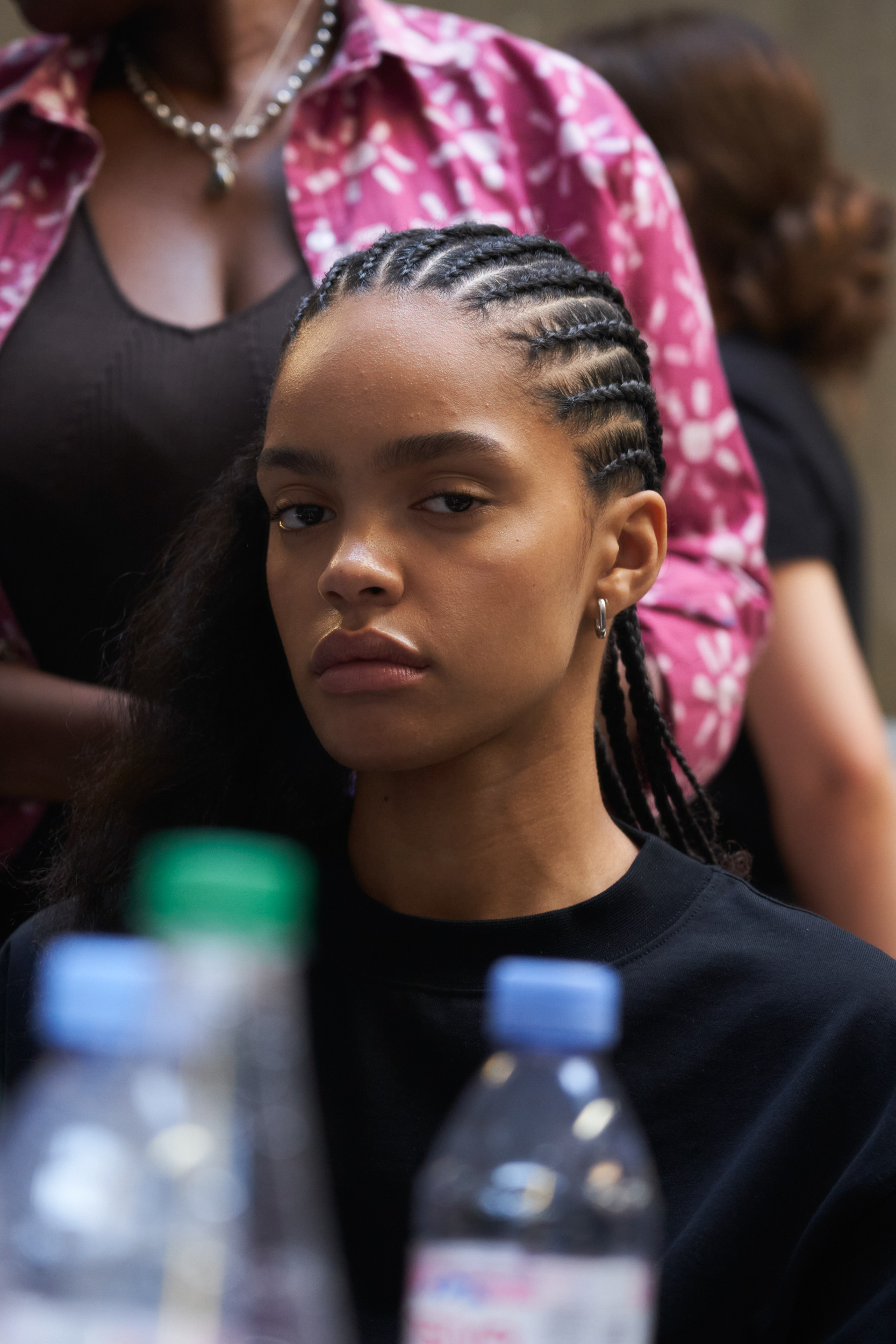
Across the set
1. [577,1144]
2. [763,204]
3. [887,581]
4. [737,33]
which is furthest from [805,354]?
[577,1144]

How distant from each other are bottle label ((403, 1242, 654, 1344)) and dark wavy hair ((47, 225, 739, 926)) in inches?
27.2

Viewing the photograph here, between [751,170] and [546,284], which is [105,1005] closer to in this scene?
[546,284]

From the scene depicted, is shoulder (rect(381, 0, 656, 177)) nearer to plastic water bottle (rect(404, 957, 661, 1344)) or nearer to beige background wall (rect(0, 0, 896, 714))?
plastic water bottle (rect(404, 957, 661, 1344))

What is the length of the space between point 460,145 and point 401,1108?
95 cm

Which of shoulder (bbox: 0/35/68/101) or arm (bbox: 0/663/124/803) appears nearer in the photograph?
→ arm (bbox: 0/663/124/803)

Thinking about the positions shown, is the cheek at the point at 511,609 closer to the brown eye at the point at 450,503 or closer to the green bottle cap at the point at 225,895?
the brown eye at the point at 450,503

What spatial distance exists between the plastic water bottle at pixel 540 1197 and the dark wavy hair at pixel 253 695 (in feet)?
1.97

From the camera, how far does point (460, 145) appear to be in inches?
64.1

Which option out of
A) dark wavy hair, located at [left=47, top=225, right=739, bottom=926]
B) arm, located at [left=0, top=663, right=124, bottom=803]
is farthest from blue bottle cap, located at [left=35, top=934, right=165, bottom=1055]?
arm, located at [left=0, top=663, right=124, bottom=803]

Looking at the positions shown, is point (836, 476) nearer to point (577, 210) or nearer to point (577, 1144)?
point (577, 210)

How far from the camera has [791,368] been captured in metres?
2.25

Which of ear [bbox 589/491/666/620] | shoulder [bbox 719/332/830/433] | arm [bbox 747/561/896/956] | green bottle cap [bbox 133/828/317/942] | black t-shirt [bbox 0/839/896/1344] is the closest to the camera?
green bottle cap [bbox 133/828/317/942]

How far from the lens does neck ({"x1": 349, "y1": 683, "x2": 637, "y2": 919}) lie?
1.24 meters

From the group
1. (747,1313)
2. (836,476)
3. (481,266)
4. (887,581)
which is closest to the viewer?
(747,1313)
